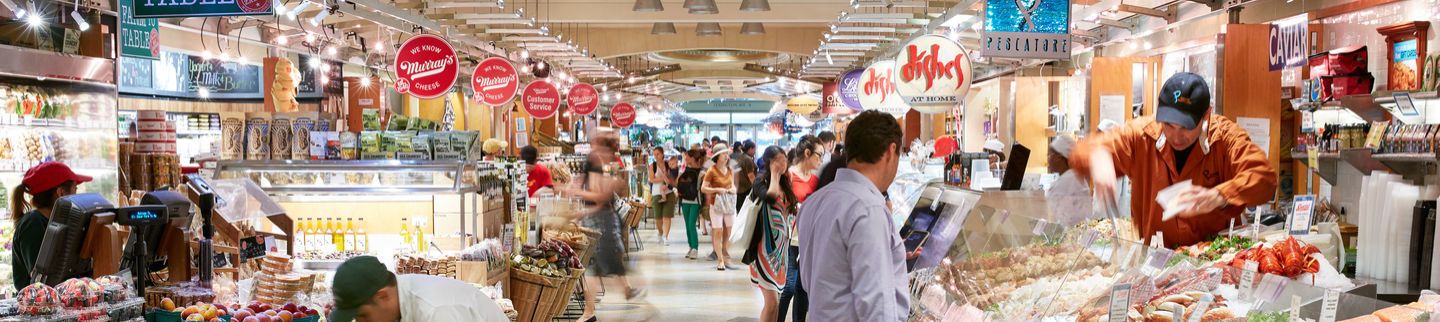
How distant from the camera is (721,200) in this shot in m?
12.9

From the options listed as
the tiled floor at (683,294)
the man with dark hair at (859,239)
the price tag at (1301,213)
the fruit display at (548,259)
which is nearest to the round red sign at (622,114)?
the tiled floor at (683,294)

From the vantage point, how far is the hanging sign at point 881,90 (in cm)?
1248

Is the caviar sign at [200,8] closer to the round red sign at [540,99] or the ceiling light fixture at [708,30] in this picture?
the round red sign at [540,99]

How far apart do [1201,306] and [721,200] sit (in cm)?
986

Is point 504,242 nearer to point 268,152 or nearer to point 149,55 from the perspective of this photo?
point 268,152

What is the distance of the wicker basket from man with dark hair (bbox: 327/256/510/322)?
153 inches

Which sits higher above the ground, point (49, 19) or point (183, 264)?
point (49, 19)

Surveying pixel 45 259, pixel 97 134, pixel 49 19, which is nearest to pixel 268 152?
pixel 97 134

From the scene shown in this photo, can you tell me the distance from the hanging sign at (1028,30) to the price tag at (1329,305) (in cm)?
516

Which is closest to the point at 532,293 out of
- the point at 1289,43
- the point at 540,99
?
the point at 1289,43

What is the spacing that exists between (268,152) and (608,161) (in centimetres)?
239

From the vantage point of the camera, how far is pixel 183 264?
473 centimetres

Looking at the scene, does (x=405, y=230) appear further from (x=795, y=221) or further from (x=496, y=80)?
(x=496, y=80)

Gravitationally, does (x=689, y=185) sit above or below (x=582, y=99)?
below
